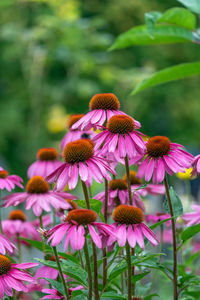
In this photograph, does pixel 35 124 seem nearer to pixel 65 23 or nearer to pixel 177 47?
pixel 65 23

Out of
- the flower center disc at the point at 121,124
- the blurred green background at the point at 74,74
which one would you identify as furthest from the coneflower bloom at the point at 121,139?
the blurred green background at the point at 74,74

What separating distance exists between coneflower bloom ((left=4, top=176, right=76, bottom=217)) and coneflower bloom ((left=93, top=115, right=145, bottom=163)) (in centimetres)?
15

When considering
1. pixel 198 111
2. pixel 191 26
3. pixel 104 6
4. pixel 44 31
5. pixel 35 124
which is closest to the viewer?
pixel 191 26

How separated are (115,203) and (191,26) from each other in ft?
1.43

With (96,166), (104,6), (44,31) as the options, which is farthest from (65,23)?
(96,166)

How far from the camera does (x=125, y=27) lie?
23.7ft

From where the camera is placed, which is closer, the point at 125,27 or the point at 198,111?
the point at 198,111

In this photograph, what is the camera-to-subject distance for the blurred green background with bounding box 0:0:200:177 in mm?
5688

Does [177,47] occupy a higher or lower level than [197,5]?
lower

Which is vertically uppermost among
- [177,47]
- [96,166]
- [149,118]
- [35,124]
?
[96,166]

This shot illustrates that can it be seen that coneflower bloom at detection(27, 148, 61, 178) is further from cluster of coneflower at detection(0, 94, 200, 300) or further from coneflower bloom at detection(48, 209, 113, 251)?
coneflower bloom at detection(48, 209, 113, 251)

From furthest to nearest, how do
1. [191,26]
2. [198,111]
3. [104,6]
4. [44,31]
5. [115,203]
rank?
[104,6]
[198,111]
[44,31]
[191,26]
[115,203]

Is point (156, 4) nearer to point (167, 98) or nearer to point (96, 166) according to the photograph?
point (167, 98)

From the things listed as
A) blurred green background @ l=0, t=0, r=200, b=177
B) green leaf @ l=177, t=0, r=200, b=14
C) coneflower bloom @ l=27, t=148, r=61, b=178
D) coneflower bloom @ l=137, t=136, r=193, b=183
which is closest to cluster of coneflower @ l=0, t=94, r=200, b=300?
coneflower bloom @ l=137, t=136, r=193, b=183
